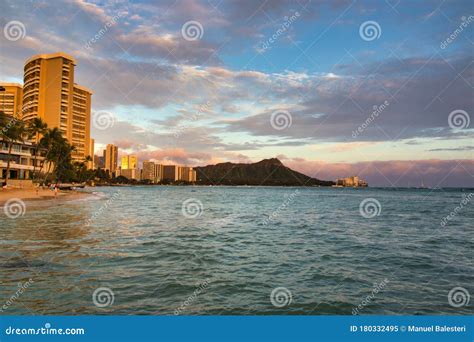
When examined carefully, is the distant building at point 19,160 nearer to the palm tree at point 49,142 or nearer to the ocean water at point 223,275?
the palm tree at point 49,142

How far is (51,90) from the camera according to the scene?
168m

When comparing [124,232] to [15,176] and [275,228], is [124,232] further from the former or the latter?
[15,176]

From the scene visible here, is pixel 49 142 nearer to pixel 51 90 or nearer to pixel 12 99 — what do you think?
pixel 51 90

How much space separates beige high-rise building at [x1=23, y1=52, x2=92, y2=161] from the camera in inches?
6585

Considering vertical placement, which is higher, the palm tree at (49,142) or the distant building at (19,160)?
the palm tree at (49,142)

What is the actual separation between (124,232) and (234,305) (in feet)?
49.3

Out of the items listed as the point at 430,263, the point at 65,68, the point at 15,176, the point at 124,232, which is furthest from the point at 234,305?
the point at 65,68

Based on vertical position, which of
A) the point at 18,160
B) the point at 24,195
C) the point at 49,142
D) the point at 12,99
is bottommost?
the point at 24,195

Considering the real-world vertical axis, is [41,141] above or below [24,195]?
above

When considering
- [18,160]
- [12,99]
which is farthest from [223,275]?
[12,99]

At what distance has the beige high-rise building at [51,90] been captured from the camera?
549ft

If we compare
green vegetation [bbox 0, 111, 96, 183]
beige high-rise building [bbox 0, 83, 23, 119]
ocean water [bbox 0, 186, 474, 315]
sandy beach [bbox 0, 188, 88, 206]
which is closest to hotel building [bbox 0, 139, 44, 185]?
green vegetation [bbox 0, 111, 96, 183]

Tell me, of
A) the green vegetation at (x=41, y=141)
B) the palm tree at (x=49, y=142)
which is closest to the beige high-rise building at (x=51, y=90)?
the green vegetation at (x=41, y=141)

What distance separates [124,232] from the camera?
2205cm
